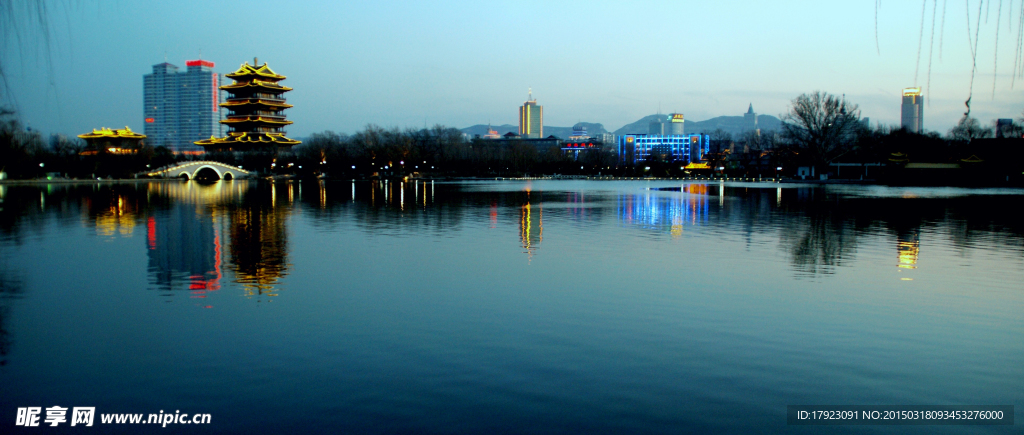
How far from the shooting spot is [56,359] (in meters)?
6.80

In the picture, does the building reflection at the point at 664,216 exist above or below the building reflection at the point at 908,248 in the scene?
above

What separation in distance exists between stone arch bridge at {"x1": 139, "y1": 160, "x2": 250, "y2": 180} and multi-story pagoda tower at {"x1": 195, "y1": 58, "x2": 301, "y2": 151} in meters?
4.72

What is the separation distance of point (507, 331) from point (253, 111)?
8327 cm

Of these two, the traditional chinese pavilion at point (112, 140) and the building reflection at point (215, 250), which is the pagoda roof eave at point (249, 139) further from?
the building reflection at point (215, 250)

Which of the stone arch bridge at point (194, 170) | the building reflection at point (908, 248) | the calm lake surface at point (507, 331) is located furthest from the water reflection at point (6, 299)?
the stone arch bridge at point (194, 170)

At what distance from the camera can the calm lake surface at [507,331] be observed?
554cm

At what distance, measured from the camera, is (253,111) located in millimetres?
84000

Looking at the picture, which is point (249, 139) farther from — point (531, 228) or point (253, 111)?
point (531, 228)

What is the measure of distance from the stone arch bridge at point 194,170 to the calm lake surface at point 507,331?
209 feet

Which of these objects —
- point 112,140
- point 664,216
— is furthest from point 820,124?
point 112,140

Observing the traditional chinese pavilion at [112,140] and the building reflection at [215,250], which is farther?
the traditional chinese pavilion at [112,140]

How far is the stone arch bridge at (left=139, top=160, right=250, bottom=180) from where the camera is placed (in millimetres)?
75556

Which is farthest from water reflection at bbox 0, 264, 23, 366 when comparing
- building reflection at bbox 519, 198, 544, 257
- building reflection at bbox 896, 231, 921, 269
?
building reflection at bbox 896, 231, 921, 269

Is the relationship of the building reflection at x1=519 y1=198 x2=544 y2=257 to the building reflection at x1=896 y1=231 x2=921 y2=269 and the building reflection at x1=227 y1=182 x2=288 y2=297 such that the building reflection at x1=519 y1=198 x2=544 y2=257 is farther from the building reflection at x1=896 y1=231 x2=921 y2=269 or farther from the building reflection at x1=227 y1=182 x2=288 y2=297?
the building reflection at x1=896 y1=231 x2=921 y2=269
